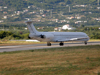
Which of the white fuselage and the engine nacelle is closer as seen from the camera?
the engine nacelle

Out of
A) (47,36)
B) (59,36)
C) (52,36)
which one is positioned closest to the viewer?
(47,36)

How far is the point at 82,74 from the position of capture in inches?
645

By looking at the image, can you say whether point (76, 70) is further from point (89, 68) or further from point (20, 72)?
point (20, 72)

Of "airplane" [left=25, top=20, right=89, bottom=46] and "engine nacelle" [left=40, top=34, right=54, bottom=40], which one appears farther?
"engine nacelle" [left=40, top=34, right=54, bottom=40]

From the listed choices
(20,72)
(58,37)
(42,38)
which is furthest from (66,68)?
(58,37)

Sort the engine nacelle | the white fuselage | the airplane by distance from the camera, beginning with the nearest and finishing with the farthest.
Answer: the airplane < the engine nacelle < the white fuselage

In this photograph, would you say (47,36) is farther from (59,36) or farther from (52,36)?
(59,36)

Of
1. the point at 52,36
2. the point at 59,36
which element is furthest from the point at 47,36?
the point at 59,36

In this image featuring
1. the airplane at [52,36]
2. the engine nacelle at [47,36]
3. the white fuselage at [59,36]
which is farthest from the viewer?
the white fuselage at [59,36]

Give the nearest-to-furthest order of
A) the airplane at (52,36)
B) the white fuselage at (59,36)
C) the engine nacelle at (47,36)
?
the airplane at (52,36), the engine nacelle at (47,36), the white fuselage at (59,36)

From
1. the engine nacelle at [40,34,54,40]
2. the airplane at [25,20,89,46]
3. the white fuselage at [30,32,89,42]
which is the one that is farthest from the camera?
the white fuselage at [30,32,89,42]

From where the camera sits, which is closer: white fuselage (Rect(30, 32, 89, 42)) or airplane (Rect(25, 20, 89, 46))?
airplane (Rect(25, 20, 89, 46))

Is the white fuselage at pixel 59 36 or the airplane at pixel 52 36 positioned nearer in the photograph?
the airplane at pixel 52 36

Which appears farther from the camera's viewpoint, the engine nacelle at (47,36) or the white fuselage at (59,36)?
the white fuselage at (59,36)
